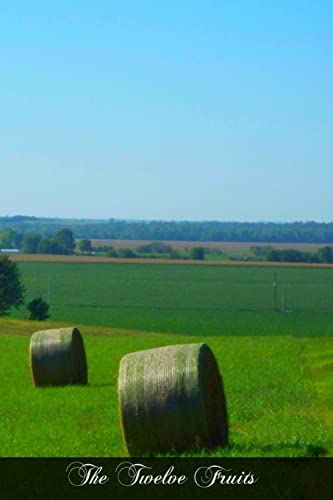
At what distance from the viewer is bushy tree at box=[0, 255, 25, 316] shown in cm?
10062

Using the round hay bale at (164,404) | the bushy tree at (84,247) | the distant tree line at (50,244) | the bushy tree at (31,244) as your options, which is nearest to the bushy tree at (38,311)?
the round hay bale at (164,404)

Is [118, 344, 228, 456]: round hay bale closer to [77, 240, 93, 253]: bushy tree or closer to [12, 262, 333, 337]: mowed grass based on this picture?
[12, 262, 333, 337]: mowed grass

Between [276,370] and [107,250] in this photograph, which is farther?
[107,250]

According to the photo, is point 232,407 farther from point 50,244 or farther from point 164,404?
point 50,244

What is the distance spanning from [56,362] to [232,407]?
6869mm

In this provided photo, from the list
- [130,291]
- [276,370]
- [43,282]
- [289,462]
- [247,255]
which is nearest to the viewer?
[289,462]

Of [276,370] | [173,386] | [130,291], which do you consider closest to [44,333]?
[276,370]

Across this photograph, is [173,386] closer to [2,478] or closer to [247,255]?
[2,478]

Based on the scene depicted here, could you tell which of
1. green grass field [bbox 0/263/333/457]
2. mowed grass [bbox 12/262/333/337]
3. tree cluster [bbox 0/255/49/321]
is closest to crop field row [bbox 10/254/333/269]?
mowed grass [bbox 12/262/333/337]

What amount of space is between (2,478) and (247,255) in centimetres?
17084

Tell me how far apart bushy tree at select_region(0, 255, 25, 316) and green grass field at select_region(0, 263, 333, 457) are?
123 cm

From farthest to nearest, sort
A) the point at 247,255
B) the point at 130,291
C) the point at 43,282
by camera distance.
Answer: the point at 247,255 → the point at 43,282 → the point at 130,291

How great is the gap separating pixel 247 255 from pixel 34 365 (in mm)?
157345

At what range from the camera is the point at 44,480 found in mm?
13336
